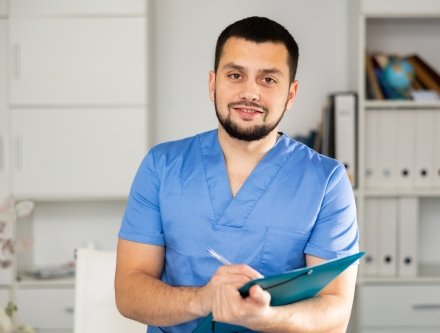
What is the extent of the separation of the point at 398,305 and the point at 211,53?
1.35 m

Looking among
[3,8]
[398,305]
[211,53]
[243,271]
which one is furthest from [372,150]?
[243,271]

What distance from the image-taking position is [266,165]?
191 cm

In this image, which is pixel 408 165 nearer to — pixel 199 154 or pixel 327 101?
pixel 327 101

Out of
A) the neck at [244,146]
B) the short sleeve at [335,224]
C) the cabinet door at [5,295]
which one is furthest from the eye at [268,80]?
the cabinet door at [5,295]

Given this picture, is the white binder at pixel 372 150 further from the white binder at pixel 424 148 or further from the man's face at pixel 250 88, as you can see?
the man's face at pixel 250 88

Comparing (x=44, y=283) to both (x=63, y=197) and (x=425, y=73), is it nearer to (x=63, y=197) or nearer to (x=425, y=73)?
(x=63, y=197)

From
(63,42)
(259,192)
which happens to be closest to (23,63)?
(63,42)

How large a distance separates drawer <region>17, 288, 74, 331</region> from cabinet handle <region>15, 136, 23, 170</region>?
51cm

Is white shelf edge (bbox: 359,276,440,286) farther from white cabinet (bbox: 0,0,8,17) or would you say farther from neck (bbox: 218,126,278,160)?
white cabinet (bbox: 0,0,8,17)

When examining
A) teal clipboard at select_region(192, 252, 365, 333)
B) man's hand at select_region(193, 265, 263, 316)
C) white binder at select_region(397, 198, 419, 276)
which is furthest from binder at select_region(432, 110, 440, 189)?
man's hand at select_region(193, 265, 263, 316)

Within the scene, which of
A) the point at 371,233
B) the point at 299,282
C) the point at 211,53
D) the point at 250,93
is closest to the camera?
the point at 299,282

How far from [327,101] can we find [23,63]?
1.31 meters

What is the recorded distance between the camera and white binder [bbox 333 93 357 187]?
346 cm

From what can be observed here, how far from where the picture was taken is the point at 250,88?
180cm
